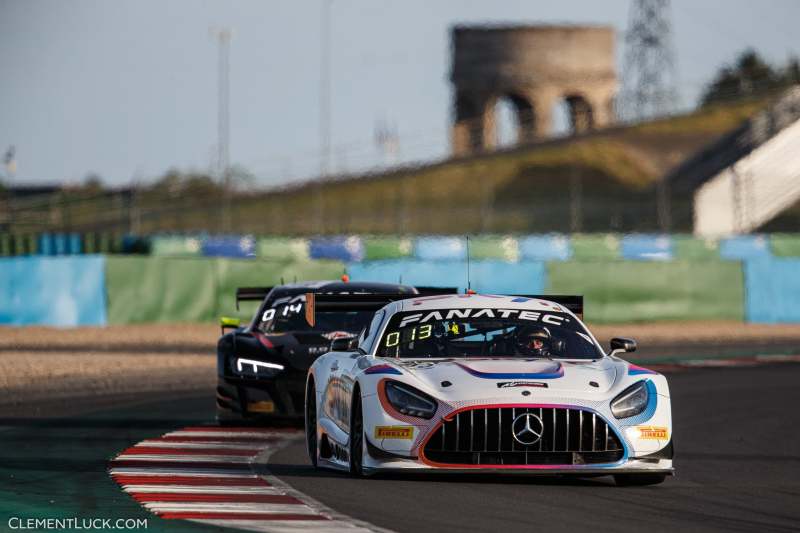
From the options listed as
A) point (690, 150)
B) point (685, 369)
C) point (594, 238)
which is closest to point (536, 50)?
point (690, 150)

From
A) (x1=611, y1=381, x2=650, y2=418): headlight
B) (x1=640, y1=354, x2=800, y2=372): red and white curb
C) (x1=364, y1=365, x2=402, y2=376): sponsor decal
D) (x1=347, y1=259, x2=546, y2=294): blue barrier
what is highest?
(x1=347, y1=259, x2=546, y2=294): blue barrier

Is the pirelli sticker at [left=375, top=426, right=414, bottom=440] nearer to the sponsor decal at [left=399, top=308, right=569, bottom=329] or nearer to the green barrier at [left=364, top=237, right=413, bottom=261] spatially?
the sponsor decal at [left=399, top=308, right=569, bottom=329]

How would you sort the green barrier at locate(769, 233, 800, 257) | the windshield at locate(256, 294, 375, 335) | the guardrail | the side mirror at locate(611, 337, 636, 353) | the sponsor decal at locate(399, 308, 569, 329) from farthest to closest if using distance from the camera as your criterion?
the green barrier at locate(769, 233, 800, 257)
the guardrail
the windshield at locate(256, 294, 375, 335)
the side mirror at locate(611, 337, 636, 353)
the sponsor decal at locate(399, 308, 569, 329)

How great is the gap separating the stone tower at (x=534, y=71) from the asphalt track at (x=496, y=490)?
63559 mm

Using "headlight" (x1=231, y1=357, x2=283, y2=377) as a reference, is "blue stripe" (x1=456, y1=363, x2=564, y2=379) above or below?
above

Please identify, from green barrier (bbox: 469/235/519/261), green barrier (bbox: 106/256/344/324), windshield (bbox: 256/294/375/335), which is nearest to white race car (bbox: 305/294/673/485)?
windshield (bbox: 256/294/375/335)

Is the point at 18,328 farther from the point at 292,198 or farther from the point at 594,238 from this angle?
the point at 292,198

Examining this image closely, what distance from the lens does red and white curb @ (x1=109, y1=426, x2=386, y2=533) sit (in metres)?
9.38

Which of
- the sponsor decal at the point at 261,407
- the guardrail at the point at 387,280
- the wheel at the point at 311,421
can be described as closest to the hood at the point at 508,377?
the wheel at the point at 311,421

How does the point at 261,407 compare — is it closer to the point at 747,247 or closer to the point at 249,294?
the point at 249,294

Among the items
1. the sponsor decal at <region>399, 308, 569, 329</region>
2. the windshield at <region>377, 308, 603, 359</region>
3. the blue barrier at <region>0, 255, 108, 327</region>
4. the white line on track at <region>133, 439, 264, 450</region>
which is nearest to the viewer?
the windshield at <region>377, 308, 603, 359</region>

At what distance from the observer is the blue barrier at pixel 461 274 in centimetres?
3338

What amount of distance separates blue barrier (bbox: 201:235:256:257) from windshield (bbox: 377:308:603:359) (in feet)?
89.8

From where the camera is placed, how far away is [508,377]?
10555 mm
